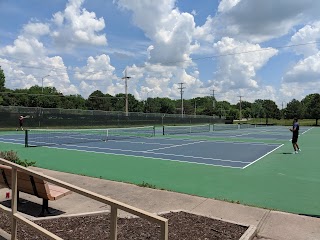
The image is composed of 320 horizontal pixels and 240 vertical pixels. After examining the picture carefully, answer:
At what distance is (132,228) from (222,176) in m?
5.43

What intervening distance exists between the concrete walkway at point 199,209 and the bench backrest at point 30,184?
62 cm

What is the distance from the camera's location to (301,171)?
36.1 feet

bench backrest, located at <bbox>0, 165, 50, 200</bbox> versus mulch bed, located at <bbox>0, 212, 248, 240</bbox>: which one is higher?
bench backrest, located at <bbox>0, 165, 50, 200</bbox>

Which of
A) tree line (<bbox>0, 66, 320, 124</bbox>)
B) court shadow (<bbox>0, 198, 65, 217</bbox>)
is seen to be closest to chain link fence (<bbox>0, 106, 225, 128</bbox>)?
court shadow (<bbox>0, 198, 65, 217</bbox>)

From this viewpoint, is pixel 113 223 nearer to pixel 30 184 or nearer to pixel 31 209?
pixel 30 184

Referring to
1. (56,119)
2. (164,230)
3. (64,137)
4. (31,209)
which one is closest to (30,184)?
(31,209)

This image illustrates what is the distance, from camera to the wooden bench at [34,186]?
5252mm

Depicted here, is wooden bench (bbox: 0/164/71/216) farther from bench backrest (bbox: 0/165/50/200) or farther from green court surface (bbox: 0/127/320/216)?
green court surface (bbox: 0/127/320/216)

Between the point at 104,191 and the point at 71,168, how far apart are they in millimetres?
3755

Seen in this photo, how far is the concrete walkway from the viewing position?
16.8 feet

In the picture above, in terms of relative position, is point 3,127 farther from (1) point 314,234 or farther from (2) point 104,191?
(1) point 314,234

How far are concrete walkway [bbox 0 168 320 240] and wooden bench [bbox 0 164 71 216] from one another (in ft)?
1.36

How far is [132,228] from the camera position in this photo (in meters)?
4.95

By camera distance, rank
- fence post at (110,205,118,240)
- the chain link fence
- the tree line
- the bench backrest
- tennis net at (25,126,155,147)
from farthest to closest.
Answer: the tree line < the chain link fence < tennis net at (25,126,155,147) < the bench backrest < fence post at (110,205,118,240)
